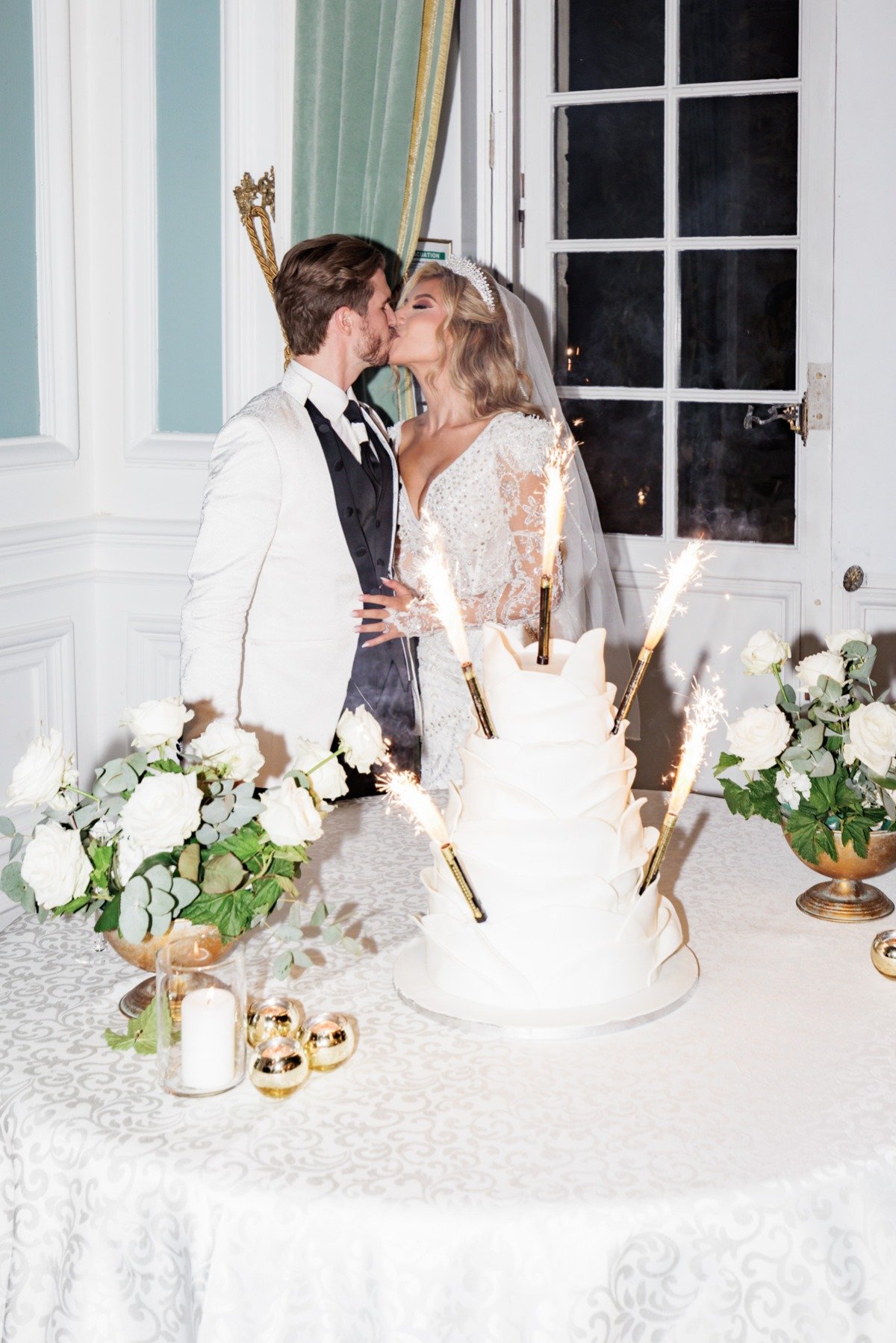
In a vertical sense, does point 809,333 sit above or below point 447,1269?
above

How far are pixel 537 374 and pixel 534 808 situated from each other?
A: 2126mm

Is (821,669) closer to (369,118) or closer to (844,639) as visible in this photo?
(844,639)

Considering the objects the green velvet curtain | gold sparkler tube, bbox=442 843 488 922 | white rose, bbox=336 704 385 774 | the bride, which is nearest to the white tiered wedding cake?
gold sparkler tube, bbox=442 843 488 922

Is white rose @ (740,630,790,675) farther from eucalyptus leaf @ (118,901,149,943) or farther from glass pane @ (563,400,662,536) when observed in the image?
glass pane @ (563,400,662,536)

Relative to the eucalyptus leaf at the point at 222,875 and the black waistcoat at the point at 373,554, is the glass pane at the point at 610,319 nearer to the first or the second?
the black waistcoat at the point at 373,554

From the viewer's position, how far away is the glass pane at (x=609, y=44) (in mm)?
3986

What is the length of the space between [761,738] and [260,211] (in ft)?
7.12

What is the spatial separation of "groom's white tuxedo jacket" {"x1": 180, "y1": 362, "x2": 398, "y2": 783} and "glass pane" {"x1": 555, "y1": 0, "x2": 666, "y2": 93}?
184 cm

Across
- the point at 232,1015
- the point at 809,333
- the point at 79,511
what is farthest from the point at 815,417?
the point at 232,1015

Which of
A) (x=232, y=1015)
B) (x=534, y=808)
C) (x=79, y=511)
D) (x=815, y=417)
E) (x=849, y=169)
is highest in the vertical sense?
(x=849, y=169)

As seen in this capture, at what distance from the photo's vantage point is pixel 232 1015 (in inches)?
51.5

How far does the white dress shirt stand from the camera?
2736mm

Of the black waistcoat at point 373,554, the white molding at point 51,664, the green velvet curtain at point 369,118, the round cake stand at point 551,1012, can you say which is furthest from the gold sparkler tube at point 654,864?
the white molding at point 51,664

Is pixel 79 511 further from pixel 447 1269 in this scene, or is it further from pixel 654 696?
pixel 447 1269
